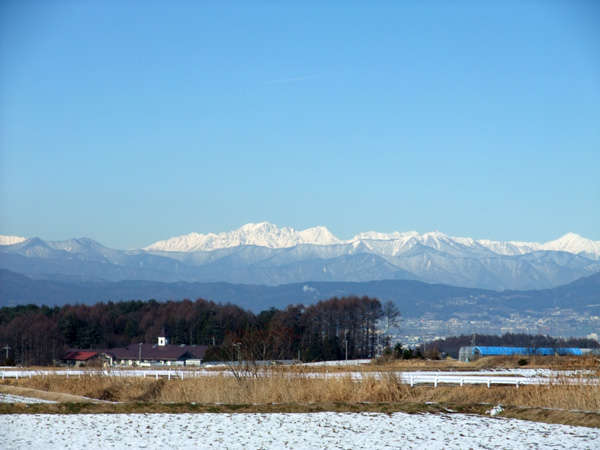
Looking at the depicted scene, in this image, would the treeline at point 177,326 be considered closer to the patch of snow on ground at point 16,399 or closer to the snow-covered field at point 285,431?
the patch of snow on ground at point 16,399

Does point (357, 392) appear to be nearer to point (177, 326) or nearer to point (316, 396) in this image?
point (316, 396)

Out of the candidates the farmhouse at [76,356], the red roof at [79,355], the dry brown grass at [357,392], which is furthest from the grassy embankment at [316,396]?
the red roof at [79,355]

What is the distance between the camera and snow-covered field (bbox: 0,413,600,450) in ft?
60.0

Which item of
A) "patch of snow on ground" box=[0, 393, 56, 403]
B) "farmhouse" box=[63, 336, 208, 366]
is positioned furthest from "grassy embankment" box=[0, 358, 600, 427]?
"farmhouse" box=[63, 336, 208, 366]

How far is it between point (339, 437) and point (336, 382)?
869cm

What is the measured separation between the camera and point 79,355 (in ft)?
339

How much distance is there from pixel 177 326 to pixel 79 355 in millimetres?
21630

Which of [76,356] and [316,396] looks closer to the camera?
[316,396]

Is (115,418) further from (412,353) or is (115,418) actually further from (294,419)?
(412,353)

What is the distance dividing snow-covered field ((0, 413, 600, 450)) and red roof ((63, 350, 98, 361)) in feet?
268

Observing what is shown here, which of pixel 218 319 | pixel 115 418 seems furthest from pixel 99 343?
pixel 115 418

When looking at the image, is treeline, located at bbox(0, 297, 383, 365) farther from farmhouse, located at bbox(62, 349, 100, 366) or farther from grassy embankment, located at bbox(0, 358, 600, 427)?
grassy embankment, located at bbox(0, 358, 600, 427)

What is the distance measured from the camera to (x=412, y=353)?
7881cm

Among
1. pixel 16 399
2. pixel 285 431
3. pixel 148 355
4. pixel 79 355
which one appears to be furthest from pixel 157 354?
pixel 285 431
